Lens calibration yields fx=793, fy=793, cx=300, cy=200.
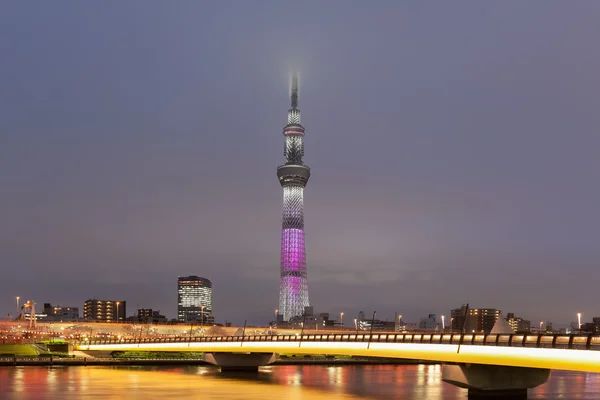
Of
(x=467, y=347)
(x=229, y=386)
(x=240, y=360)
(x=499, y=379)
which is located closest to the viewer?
(x=467, y=347)

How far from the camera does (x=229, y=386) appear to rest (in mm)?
92438

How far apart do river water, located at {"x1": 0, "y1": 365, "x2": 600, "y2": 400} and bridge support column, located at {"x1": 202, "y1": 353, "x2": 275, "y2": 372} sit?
10.5ft

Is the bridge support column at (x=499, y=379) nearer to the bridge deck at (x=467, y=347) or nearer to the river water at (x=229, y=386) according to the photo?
the bridge deck at (x=467, y=347)

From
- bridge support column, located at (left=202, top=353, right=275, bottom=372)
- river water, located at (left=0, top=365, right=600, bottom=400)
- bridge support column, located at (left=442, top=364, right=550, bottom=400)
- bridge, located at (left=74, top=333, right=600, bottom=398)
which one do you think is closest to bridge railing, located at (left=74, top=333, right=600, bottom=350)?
bridge, located at (left=74, top=333, right=600, bottom=398)

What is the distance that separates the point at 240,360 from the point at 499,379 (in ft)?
189

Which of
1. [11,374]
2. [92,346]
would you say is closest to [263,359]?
[11,374]

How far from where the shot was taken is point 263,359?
A: 392ft

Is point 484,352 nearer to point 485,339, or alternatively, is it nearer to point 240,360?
point 485,339

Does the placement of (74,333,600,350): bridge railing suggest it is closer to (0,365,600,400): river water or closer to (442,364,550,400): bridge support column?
(442,364,550,400): bridge support column

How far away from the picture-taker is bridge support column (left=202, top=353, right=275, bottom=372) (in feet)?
391

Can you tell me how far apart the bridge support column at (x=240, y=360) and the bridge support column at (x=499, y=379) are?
52127 mm

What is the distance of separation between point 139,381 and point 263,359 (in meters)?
24.8

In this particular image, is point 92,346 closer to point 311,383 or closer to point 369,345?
point 311,383

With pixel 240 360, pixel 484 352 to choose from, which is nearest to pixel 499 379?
pixel 484 352
